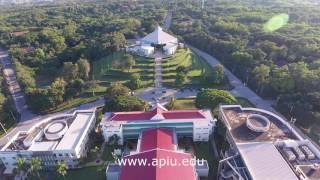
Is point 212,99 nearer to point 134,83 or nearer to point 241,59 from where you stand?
point 134,83

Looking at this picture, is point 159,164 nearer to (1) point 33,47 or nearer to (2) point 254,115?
(2) point 254,115

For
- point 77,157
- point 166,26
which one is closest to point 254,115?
point 77,157

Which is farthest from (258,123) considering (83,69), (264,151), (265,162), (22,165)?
(83,69)

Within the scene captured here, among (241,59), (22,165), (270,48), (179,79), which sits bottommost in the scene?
(22,165)

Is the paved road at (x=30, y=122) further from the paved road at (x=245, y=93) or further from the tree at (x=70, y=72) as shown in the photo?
the paved road at (x=245, y=93)

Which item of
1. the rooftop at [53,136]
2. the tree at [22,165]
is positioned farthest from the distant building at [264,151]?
the tree at [22,165]

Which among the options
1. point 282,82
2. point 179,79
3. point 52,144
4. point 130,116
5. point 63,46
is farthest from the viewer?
point 63,46
